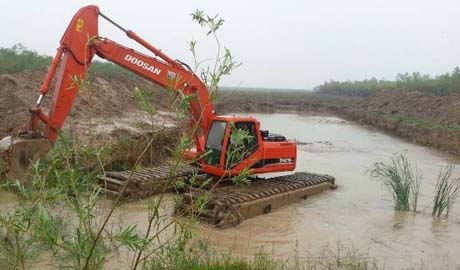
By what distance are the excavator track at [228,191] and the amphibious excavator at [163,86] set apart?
3 centimetres

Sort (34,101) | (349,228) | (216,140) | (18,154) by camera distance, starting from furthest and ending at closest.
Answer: (34,101), (216,140), (349,228), (18,154)

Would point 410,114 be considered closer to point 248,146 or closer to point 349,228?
point 248,146

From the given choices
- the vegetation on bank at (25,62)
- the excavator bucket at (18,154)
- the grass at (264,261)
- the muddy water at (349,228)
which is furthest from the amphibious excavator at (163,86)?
the vegetation on bank at (25,62)

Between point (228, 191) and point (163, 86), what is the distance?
2.29m

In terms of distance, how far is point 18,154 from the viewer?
8.02 m

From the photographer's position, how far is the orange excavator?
8.05m

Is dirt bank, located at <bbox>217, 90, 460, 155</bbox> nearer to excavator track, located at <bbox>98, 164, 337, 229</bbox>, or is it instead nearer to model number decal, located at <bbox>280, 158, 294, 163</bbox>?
model number decal, located at <bbox>280, 158, 294, 163</bbox>

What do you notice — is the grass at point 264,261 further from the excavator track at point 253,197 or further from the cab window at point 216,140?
the cab window at point 216,140

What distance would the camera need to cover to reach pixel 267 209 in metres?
9.68

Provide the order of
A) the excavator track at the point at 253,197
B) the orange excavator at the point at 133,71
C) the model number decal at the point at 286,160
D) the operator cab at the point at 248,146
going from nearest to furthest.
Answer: the orange excavator at the point at 133,71
the excavator track at the point at 253,197
the operator cab at the point at 248,146
the model number decal at the point at 286,160

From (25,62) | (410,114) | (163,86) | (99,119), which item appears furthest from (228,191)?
(410,114)

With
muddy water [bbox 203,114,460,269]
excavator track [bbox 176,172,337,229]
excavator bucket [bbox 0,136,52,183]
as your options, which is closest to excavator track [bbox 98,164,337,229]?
excavator track [bbox 176,172,337,229]

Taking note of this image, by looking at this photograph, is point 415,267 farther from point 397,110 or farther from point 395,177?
point 397,110

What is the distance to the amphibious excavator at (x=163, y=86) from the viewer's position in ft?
26.5
